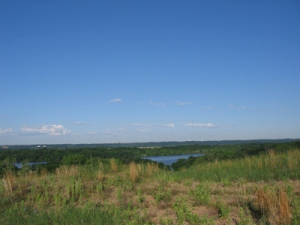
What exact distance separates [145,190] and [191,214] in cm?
213

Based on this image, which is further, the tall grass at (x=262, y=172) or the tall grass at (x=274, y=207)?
the tall grass at (x=262, y=172)

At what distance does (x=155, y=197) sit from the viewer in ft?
22.2

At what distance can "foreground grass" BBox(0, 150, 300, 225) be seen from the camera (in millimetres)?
5371

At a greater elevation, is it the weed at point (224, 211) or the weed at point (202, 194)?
the weed at point (202, 194)

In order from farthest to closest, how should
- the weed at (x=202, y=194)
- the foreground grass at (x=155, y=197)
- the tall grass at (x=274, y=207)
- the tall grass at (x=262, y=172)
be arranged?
the tall grass at (x=262, y=172) < the weed at (x=202, y=194) < the foreground grass at (x=155, y=197) < the tall grass at (x=274, y=207)

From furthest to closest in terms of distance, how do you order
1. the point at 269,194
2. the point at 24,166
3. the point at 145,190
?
the point at 24,166, the point at 145,190, the point at 269,194

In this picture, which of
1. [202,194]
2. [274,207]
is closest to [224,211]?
[274,207]

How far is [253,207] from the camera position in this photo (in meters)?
5.70

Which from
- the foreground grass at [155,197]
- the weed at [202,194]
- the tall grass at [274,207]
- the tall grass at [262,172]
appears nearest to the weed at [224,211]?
the foreground grass at [155,197]

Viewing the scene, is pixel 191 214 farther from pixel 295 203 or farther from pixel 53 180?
pixel 53 180

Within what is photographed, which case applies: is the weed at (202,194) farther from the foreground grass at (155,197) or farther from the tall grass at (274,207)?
the tall grass at (274,207)

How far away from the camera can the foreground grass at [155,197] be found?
5371 mm

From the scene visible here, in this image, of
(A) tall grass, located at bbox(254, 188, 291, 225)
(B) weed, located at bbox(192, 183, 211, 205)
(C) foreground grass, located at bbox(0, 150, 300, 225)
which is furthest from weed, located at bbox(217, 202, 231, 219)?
(A) tall grass, located at bbox(254, 188, 291, 225)

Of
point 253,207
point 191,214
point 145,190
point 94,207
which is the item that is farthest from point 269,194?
point 94,207
